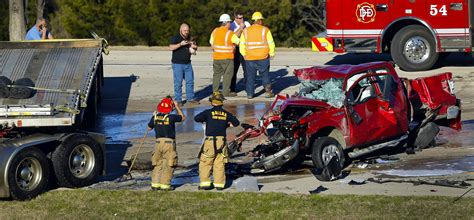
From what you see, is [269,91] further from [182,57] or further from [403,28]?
[403,28]

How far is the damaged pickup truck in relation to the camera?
44.0 feet

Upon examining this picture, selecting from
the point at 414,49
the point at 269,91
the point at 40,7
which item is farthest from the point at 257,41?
the point at 40,7

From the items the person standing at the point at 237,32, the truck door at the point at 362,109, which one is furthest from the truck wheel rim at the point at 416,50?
the truck door at the point at 362,109

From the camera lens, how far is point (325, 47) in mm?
24172

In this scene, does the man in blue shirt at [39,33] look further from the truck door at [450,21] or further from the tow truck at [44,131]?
the truck door at [450,21]

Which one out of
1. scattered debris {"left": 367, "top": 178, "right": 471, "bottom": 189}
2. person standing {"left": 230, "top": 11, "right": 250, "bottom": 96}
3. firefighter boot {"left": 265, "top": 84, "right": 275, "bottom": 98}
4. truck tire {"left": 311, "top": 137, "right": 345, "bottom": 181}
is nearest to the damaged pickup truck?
truck tire {"left": 311, "top": 137, "right": 345, "bottom": 181}

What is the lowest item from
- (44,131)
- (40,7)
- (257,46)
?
(44,131)

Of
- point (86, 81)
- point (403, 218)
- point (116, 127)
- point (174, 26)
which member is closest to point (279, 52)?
point (174, 26)

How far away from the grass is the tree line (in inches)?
831

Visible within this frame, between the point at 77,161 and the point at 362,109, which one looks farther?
the point at 362,109

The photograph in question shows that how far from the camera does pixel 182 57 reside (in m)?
20.2

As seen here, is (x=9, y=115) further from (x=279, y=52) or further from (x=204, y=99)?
(x=279, y=52)

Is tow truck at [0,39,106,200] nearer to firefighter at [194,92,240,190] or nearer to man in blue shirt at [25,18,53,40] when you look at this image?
firefighter at [194,92,240,190]

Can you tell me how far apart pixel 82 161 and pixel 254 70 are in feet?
26.7
